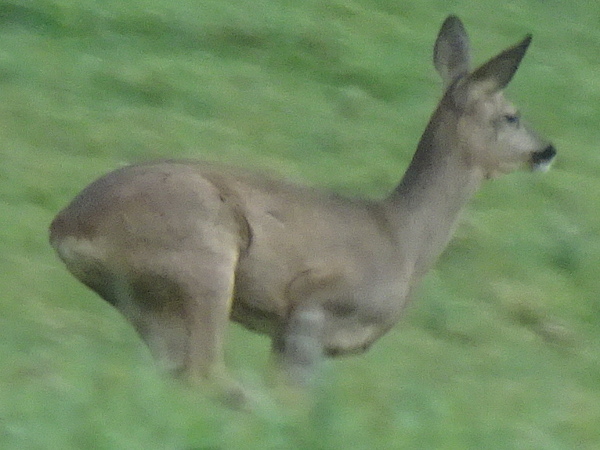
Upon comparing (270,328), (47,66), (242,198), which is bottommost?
(47,66)

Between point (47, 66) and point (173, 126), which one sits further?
point (47, 66)

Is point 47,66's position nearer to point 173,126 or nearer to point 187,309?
point 173,126

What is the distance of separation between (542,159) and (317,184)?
3543 mm

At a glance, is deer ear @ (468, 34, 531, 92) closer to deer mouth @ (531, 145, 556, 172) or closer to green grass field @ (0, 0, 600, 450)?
deer mouth @ (531, 145, 556, 172)

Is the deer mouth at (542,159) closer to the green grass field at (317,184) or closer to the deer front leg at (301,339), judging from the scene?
the green grass field at (317,184)

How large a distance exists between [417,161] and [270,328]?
152 cm

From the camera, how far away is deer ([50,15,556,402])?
653 centimetres

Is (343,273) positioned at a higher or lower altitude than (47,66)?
higher

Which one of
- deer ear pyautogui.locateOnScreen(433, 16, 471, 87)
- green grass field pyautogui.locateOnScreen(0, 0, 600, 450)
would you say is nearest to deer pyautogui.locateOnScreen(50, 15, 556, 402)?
green grass field pyautogui.locateOnScreen(0, 0, 600, 450)

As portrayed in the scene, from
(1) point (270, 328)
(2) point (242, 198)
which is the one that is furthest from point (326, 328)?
(2) point (242, 198)

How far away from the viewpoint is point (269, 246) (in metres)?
6.94

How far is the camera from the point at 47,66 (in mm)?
13516

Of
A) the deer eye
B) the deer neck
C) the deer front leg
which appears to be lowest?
the deer front leg

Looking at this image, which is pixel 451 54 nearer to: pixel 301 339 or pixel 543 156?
pixel 543 156
